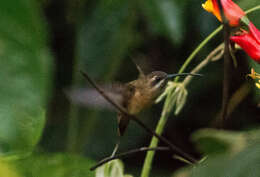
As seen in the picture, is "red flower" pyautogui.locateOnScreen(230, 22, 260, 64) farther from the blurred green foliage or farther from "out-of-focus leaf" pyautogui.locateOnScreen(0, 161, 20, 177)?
"out-of-focus leaf" pyautogui.locateOnScreen(0, 161, 20, 177)

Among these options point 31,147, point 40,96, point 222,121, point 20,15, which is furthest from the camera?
point 20,15

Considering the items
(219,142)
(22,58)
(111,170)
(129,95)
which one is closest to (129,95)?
(129,95)

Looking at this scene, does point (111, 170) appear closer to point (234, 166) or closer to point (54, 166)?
point (54, 166)

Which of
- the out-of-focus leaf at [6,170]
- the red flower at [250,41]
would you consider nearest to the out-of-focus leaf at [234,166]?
the out-of-focus leaf at [6,170]

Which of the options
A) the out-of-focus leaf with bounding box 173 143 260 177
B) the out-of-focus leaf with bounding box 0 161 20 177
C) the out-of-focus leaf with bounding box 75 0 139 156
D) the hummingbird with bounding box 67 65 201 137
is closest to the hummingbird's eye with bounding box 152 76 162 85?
the hummingbird with bounding box 67 65 201 137

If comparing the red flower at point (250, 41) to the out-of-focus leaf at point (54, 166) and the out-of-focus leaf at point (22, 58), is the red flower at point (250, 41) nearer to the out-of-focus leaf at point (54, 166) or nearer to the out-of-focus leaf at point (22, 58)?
the out-of-focus leaf at point (54, 166)

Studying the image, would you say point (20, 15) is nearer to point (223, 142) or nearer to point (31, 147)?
point (31, 147)

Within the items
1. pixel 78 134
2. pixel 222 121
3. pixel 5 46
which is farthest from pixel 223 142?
pixel 78 134
